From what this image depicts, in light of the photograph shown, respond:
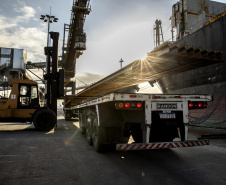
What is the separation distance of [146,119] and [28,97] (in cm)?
985

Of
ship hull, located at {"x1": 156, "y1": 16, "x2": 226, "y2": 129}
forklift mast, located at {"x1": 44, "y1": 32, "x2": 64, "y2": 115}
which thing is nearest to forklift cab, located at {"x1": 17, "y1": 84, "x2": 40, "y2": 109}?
forklift mast, located at {"x1": 44, "y1": 32, "x2": 64, "y2": 115}

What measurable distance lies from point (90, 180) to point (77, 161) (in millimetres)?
1427

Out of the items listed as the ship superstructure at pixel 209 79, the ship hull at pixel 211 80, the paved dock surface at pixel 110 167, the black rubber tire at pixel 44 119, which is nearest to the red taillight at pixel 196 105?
the paved dock surface at pixel 110 167

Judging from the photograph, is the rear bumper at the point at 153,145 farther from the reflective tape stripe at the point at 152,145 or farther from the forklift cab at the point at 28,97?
the forklift cab at the point at 28,97

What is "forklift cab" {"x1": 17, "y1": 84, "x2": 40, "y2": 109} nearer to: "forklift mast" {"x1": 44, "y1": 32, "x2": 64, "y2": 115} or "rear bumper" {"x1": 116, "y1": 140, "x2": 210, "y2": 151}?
"forklift mast" {"x1": 44, "y1": 32, "x2": 64, "y2": 115}

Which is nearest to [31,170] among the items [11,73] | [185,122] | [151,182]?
[151,182]

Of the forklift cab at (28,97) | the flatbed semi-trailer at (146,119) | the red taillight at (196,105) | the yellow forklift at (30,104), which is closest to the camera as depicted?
the flatbed semi-trailer at (146,119)

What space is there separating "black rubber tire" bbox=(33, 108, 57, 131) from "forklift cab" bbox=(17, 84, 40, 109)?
94 cm

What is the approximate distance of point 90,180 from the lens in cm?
353

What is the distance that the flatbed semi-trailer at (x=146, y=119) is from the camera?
14.2ft

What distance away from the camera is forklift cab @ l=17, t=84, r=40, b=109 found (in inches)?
456

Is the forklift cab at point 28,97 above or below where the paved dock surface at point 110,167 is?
above

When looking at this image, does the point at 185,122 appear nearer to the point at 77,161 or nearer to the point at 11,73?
the point at 77,161

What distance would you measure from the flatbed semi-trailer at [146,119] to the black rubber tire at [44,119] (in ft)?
22.3
